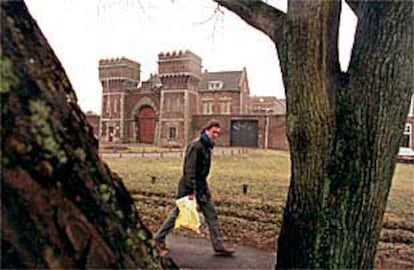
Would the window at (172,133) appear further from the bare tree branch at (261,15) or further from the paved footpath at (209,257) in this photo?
the bare tree branch at (261,15)

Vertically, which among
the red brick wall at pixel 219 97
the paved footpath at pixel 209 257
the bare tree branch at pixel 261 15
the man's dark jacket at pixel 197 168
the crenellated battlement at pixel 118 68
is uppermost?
the crenellated battlement at pixel 118 68

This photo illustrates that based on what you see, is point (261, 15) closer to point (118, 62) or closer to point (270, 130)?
point (270, 130)

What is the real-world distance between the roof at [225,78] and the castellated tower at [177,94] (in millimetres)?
6966

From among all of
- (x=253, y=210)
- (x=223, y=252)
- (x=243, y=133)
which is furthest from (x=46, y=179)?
(x=243, y=133)

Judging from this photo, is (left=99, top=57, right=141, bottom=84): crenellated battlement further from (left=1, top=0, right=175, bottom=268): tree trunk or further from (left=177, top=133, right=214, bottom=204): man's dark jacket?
(left=1, top=0, right=175, bottom=268): tree trunk

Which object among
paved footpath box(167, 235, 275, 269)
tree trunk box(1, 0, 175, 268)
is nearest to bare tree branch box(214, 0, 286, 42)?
tree trunk box(1, 0, 175, 268)

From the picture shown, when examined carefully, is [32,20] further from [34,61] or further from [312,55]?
[312,55]

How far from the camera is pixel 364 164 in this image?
3.30m

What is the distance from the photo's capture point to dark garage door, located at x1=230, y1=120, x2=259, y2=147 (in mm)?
51844

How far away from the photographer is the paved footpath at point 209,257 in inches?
222

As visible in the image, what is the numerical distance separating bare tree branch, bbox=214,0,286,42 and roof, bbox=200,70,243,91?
5640 centimetres

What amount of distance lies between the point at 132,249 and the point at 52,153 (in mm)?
596

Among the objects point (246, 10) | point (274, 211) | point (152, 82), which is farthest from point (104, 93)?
point (246, 10)

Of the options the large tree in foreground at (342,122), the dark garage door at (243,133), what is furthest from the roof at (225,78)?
the large tree in foreground at (342,122)
